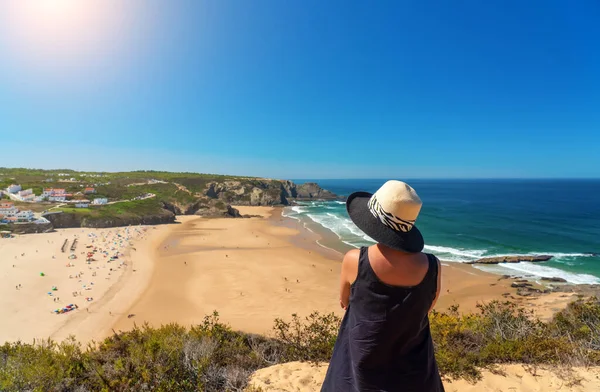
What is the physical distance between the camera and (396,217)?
60.9 inches

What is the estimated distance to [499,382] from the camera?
161 inches

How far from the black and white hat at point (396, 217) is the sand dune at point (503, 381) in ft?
11.6

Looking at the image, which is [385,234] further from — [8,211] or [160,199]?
[160,199]

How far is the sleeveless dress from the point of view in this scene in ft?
5.09

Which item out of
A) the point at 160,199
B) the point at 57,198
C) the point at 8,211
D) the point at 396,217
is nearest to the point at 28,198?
the point at 57,198

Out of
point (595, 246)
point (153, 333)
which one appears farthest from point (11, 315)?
point (595, 246)

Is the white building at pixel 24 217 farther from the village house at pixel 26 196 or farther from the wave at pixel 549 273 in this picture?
the wave at pixel 549 273

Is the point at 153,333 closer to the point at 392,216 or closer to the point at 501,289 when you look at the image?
the point at 392,216

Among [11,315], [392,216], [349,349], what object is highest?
[392,216]

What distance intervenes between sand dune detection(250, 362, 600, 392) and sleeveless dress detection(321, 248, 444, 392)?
2856mm

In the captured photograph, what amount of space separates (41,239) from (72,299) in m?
18.7

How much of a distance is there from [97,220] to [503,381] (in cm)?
4466

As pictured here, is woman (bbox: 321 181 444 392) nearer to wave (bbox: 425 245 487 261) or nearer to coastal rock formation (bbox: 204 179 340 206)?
wave (bbox: 425 245 487 261)

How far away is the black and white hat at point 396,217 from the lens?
59.8 inches
